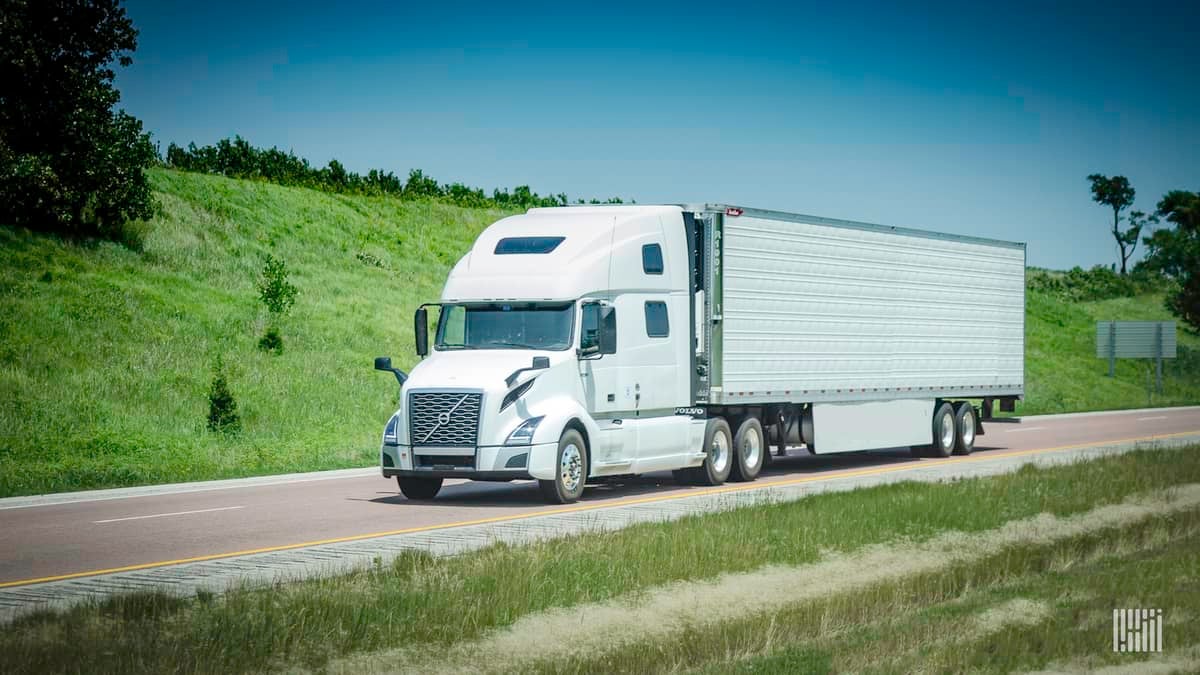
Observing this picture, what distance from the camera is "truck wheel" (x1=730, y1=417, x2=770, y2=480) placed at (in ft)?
75.1

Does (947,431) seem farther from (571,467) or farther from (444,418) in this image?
(444,418)

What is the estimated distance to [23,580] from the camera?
41.8 feet

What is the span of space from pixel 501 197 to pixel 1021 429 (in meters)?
44.1

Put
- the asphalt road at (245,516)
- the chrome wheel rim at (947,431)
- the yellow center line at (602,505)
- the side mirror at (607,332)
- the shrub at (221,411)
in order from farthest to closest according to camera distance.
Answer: the shrub at (221,411) < the chrome wheel rim at (947,431) < the side mirror at (607,332) < the asphalt road at (245,516) < the yellow center line at (602,505)

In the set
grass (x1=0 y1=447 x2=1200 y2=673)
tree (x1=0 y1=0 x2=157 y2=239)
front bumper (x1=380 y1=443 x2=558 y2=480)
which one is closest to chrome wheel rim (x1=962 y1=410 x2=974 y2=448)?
grass (x1=0 y1=447 x2=1200 y2=673)

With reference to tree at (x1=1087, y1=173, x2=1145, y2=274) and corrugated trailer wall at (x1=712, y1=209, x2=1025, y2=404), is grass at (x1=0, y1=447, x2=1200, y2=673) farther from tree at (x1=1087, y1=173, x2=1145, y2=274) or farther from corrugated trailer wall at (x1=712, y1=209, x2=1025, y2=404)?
tree at (x1=1087, y1=173, x2=1145, y2=274)

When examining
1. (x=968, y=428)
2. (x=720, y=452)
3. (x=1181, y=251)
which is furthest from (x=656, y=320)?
(x=1181, y=251)

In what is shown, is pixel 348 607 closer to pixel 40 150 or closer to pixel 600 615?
pixel 600 615

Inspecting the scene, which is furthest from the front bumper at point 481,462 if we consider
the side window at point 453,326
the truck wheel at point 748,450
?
the truck wheel at point 748,450

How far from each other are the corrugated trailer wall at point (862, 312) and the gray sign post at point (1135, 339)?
3181 centimetres

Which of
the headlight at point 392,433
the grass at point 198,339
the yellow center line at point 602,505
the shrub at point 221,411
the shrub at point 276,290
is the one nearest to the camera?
the yellow center line at point 602,505

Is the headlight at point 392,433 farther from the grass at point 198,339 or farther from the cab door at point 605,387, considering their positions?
the grass at point 198,339

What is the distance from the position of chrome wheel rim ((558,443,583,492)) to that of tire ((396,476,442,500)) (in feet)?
7.22

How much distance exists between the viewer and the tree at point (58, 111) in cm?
4184
